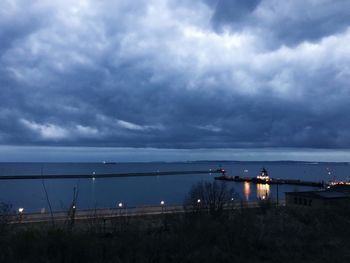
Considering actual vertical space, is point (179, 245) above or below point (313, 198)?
above

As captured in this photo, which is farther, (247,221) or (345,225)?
(345,225)

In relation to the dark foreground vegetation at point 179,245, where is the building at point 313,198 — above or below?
below

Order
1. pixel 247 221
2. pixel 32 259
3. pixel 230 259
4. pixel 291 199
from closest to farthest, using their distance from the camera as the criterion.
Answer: pixel 32 259 → pixel 230 259 → pixel 247 221 → pixel 291 199

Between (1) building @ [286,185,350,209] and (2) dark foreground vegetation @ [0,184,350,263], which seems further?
(1) building @ [286,185,350,209]

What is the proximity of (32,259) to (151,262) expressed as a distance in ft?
10.4

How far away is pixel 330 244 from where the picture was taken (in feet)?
49.7

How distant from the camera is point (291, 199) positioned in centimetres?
5422

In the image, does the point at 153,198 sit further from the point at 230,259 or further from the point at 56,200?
the point at 230,259

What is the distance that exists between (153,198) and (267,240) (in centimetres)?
7512

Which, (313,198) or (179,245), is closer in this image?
(179,245)

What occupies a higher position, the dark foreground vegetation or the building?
the dark foreground vegetation

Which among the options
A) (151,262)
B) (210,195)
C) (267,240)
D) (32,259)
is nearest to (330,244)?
(267,240)

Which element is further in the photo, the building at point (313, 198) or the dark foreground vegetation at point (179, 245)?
the building at point (313, 198)

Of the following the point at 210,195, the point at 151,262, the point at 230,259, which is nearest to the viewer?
the point at 151,262
